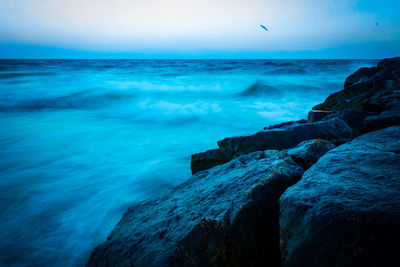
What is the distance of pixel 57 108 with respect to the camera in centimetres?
955

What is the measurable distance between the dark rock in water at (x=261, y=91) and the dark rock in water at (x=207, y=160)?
382 inches

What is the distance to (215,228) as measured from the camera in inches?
48.5

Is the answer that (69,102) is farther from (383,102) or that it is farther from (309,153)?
(383,102)

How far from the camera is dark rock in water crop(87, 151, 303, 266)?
47.0 inches

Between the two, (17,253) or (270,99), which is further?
(270,99)

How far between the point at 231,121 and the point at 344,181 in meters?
6.45

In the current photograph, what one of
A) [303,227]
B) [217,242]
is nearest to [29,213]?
[217,242]

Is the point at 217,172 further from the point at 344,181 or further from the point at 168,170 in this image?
the point at 168,170

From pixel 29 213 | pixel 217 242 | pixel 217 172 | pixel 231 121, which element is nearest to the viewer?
pixel 217 242

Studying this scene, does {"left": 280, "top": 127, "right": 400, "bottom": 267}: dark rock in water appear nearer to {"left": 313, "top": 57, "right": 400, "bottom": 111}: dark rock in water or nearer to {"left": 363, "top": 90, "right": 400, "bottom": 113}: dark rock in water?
{"left": 363, "top": 90, "right": 400, "bottom": 113}: dark rock in water

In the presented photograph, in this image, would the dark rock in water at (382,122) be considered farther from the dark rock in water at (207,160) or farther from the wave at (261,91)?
the wave at (261,91)

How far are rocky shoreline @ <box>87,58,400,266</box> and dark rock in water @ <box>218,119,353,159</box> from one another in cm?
63

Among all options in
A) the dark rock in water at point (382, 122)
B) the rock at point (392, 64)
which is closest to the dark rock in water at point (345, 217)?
the dark rock in water at point (382, 122)

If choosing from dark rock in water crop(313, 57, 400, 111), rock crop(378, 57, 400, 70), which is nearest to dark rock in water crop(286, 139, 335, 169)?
dark rock in water crop(313, 57, 400, 111)
